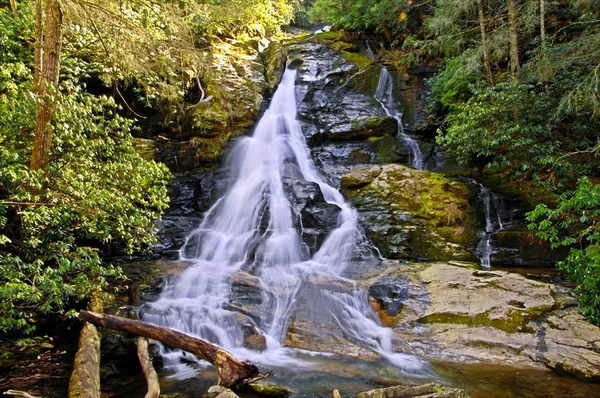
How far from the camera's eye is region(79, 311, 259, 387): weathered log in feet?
16.5

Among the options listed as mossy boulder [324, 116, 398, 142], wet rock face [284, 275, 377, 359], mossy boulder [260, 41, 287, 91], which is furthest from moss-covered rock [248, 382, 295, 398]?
mossy boulder [260, 41, 287, 91]

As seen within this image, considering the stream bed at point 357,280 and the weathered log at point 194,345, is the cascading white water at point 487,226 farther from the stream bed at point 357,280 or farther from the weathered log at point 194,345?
the weathered log at point 194,345

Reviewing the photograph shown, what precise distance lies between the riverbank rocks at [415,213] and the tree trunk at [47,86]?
25.5ft

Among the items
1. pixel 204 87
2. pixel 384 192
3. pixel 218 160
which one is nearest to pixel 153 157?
pixel 218 160

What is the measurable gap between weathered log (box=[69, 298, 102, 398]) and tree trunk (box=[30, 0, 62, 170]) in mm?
2616

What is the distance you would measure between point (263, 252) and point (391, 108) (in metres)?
9.83

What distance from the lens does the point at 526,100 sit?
1009 cm

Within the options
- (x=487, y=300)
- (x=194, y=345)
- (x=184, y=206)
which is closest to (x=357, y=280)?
(x=487, y=300)

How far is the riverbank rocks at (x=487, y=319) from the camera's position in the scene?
610 centimetres

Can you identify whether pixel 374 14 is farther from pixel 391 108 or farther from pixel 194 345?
pixel 194 345

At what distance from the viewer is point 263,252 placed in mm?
10047

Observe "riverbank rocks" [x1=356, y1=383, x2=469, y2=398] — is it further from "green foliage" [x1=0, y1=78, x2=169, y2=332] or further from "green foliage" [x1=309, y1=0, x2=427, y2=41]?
"green foliage" [x1=309, y1=0, x2=427, y2=41]

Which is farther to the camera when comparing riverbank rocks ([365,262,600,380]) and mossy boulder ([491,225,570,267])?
mossy boulder ([491,225,570,267])

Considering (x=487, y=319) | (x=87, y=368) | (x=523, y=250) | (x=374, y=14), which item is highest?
(x=374, y=14)
